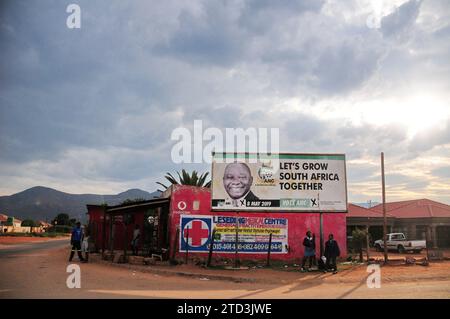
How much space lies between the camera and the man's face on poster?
17.5m

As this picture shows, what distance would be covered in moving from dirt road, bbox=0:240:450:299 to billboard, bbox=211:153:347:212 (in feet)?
11.7

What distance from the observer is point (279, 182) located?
57.9 feet

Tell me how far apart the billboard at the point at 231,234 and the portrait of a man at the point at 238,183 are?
4.49ft

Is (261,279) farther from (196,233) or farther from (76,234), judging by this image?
(76,234)

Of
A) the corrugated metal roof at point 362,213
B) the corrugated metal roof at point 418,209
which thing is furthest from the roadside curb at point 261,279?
the corrugated metal roof at point 418,209

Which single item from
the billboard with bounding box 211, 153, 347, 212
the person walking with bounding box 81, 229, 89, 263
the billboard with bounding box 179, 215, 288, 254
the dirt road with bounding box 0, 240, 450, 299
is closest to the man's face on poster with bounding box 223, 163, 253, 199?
the billboard with bounding box 211, 153, 347, 212

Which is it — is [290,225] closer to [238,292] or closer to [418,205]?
[238,292]

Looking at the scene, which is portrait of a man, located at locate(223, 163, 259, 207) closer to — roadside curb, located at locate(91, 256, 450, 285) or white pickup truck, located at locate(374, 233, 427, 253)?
roadside curb, located at locate(91, 256, 450, 285)

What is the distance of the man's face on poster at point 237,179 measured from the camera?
17.5 meters

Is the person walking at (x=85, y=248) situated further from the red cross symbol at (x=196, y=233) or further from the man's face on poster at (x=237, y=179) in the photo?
the man's face on poster at (x=237, y=179)

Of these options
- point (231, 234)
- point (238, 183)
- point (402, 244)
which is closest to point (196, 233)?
point (231, 234)

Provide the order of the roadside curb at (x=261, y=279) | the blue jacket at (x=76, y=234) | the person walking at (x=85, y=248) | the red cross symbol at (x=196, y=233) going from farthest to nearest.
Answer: the person walking at (x=85, y=248) → the red cross symbol at (x=196, y=233) → the blue jacket at (x=76, y=234) → the roadside curb at (x=261, y=279)

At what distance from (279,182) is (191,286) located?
7.27 meters
